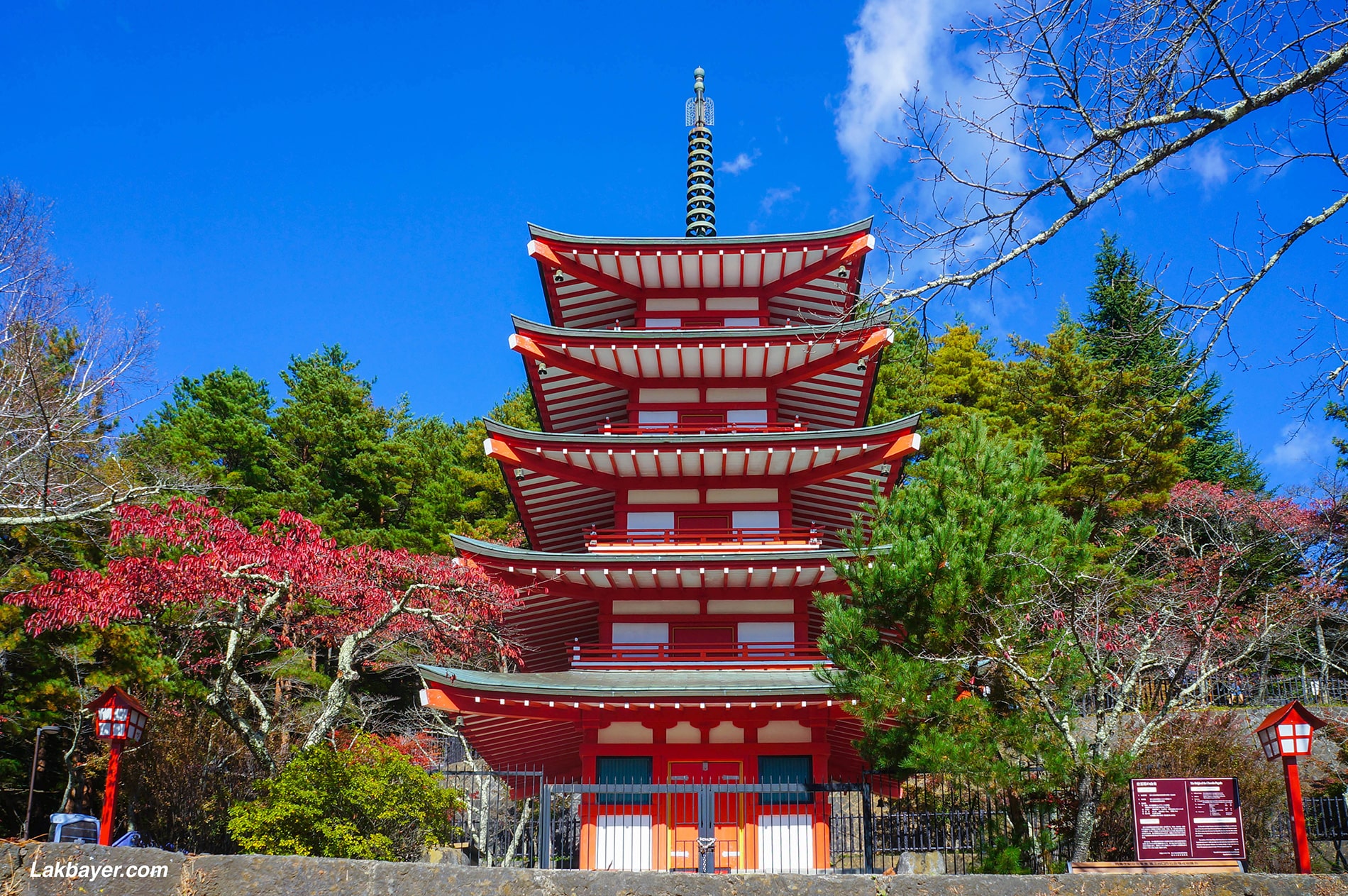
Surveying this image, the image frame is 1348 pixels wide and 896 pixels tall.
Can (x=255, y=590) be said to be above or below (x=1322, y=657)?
above

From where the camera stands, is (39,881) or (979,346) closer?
(39,881)

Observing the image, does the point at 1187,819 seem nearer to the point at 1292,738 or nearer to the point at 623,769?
the point at 1292,738

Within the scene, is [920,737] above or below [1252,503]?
below

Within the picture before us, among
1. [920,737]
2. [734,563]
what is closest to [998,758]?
[920,737]

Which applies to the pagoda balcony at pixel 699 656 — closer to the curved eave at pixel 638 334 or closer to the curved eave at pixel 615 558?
the curved eave at pixel 615 558

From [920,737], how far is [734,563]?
5.07 m

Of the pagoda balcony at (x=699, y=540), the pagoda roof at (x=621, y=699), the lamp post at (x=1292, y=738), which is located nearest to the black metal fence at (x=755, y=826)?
the pagoda roof at (x=621, y=699)

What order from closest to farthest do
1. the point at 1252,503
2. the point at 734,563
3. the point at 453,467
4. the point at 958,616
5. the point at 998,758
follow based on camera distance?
the point at 998,758 → the point at 958,616 → the point at 734,563 → the point at 1252,503 → the point at 453,467

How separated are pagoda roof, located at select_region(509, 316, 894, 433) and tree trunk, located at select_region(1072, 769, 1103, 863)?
27.4 feet

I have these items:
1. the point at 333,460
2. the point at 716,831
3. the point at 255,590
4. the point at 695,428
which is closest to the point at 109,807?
the point at 255,590

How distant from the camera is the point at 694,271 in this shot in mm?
20859

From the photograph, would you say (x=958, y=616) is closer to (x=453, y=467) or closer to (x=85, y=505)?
(x=85, y=505)

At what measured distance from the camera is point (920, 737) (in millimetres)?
12562

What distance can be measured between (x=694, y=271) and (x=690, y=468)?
4775mm
